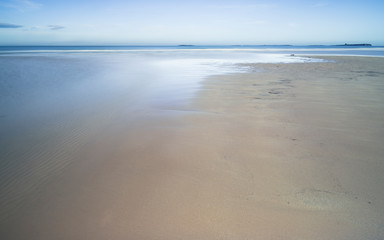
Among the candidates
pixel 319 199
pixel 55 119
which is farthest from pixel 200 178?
pixel 55 119

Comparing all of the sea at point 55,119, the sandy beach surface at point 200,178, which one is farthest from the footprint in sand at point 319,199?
the sea at point 55,119

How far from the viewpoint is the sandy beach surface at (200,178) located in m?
1.82

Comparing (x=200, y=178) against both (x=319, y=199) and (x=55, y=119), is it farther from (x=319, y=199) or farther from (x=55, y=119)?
(x=55, y=119)

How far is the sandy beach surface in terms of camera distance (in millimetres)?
1816

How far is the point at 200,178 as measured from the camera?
8.17 ft

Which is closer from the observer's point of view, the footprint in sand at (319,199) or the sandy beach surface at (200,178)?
the sandy beach surface at (200,178)

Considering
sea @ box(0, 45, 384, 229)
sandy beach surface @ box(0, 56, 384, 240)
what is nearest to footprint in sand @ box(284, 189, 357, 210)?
sandy beach surface @ box(0, 56, 384, 240)

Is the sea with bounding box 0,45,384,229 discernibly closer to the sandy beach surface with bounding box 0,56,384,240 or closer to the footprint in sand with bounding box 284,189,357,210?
the sandy beach surface with bounding box 0,56,384,240

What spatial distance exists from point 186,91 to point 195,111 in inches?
87.7

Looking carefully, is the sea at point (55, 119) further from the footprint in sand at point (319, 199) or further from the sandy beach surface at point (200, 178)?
the footprint in sand at point (319, 199)

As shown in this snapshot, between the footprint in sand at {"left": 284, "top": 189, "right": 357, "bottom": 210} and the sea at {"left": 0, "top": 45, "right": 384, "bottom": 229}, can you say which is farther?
the sea at {"left": 0, "top": 45, "right": 384, "bottom": 229}

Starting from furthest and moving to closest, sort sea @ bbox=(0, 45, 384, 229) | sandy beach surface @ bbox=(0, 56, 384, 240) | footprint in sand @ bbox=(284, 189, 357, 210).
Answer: sea @ bbox=(0, 45, 384, 229) < footprint in sand @ bbox=(284, 189, 357, 210) < sandy beach surface @ bbox=(0, 56, 384, 240)

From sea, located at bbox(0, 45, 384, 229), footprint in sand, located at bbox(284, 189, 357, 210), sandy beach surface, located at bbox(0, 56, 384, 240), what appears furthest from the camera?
A: sea, located at bbox(0, 45, 384, 229)

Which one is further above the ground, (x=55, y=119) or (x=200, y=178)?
(x=55, y=119)
